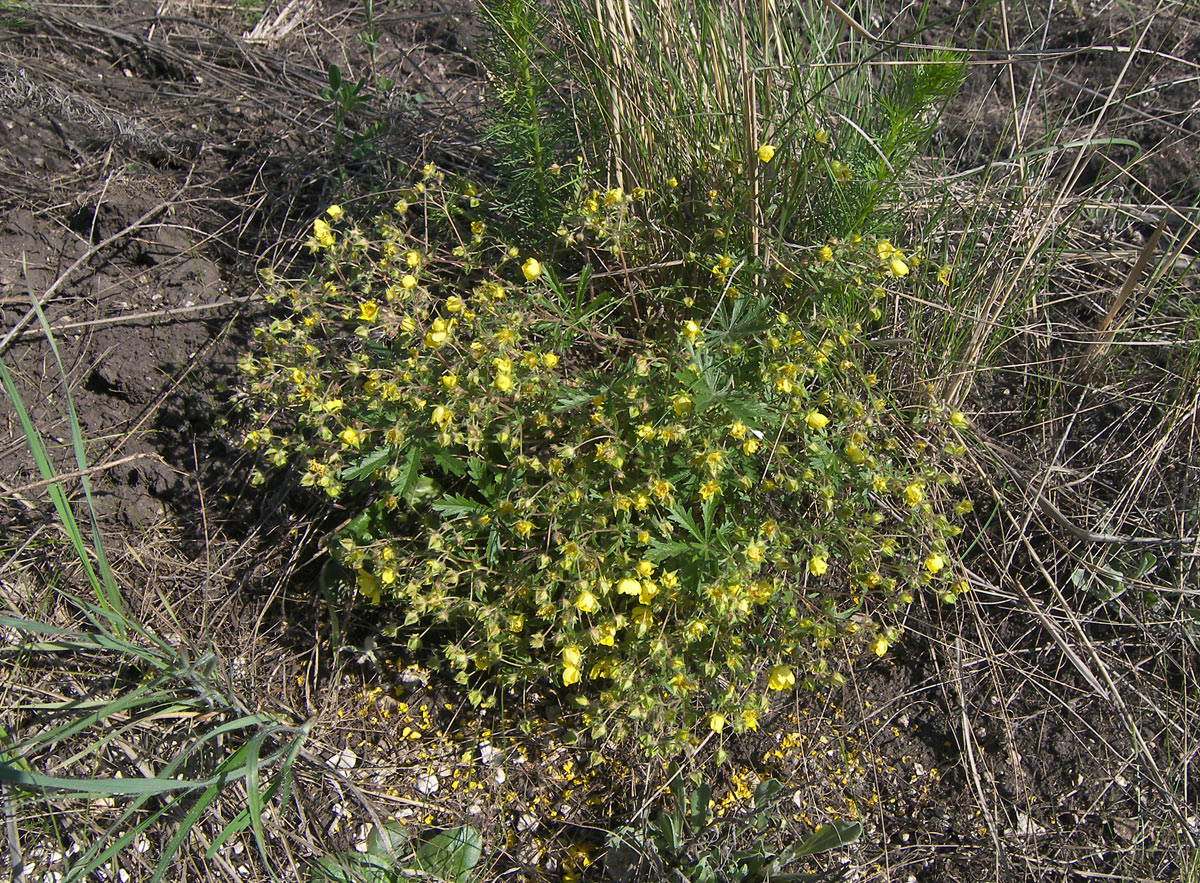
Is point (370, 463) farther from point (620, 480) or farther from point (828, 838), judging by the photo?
point (828, 838)

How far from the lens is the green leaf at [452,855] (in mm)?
2012

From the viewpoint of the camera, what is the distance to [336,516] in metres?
2.48

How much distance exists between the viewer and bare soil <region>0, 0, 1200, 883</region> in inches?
85.1

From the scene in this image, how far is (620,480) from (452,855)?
3.34 ft

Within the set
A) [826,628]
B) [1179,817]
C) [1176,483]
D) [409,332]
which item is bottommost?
[1179,817]

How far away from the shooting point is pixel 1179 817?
2082 mm

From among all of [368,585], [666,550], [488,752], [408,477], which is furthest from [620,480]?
[488,752]

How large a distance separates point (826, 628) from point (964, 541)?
787 mm

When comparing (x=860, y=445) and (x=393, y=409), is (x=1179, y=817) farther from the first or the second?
(x=393, y=409)

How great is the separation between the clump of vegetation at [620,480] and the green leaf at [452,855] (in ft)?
1.17

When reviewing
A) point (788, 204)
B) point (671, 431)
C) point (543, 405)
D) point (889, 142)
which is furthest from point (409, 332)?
point (889, 142)

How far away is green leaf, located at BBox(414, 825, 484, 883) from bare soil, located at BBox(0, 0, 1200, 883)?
0.30 ft

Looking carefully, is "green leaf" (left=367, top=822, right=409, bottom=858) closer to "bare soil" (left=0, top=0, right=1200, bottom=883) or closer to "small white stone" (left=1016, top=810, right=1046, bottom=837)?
"bare soil" (left=0, top=0, right=1200, bottom=883)

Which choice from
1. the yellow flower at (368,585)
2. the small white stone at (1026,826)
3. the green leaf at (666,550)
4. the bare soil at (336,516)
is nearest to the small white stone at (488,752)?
the bare soil at (336,516)
